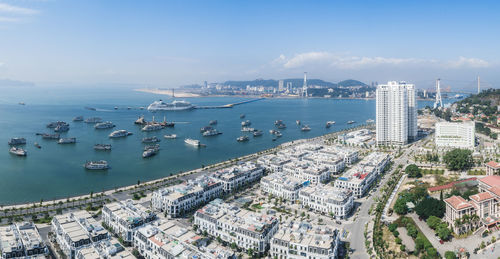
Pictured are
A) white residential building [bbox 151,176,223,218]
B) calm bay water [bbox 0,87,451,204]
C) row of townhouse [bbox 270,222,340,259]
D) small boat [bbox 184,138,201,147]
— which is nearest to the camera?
row of townhouse [bbox 270,222,340,259]

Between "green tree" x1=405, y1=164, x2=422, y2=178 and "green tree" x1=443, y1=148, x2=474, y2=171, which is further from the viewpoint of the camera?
"green tree" x1=443, y1=148, x2=474, y2=171

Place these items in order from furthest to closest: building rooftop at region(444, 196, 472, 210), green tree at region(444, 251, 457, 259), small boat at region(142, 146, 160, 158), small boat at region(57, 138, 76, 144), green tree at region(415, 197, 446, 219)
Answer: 1. small boat at region(57, 138, 76, 144)
2. small boat at region(142, 146, 160, 158)
3. green tree at region(415, 197, 446, 219)
4. building rooftop at region(444, 196, 472, 210)
5. green tree at region(444, 251, 457, 259)

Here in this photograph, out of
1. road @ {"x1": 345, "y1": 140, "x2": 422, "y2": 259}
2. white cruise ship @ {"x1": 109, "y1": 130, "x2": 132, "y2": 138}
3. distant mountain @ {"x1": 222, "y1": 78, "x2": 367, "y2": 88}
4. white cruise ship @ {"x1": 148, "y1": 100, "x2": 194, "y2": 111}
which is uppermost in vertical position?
distant mountain @ {"x1": 222, "y1": 78, "x2": 367, "y2": 88}

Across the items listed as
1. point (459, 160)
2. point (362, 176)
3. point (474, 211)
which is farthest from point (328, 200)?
point (459, 160)

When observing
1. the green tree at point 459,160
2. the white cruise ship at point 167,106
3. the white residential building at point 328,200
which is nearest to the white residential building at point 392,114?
the green tree at point 459,160

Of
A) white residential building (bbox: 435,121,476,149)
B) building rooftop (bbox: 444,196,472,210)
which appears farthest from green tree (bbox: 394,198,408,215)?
white residential building (bbox: 435,121,476,149)

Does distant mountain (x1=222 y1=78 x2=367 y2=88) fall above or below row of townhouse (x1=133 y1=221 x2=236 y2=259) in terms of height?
above

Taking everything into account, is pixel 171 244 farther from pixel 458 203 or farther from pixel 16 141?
pixel 16 141

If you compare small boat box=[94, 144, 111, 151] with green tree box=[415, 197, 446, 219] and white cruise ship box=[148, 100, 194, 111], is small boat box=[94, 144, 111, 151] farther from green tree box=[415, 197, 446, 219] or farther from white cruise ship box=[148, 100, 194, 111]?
white cruise ship box=[148, 100, 194, 111]

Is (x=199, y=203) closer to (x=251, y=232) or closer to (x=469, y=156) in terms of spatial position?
(x=251, y=232)
